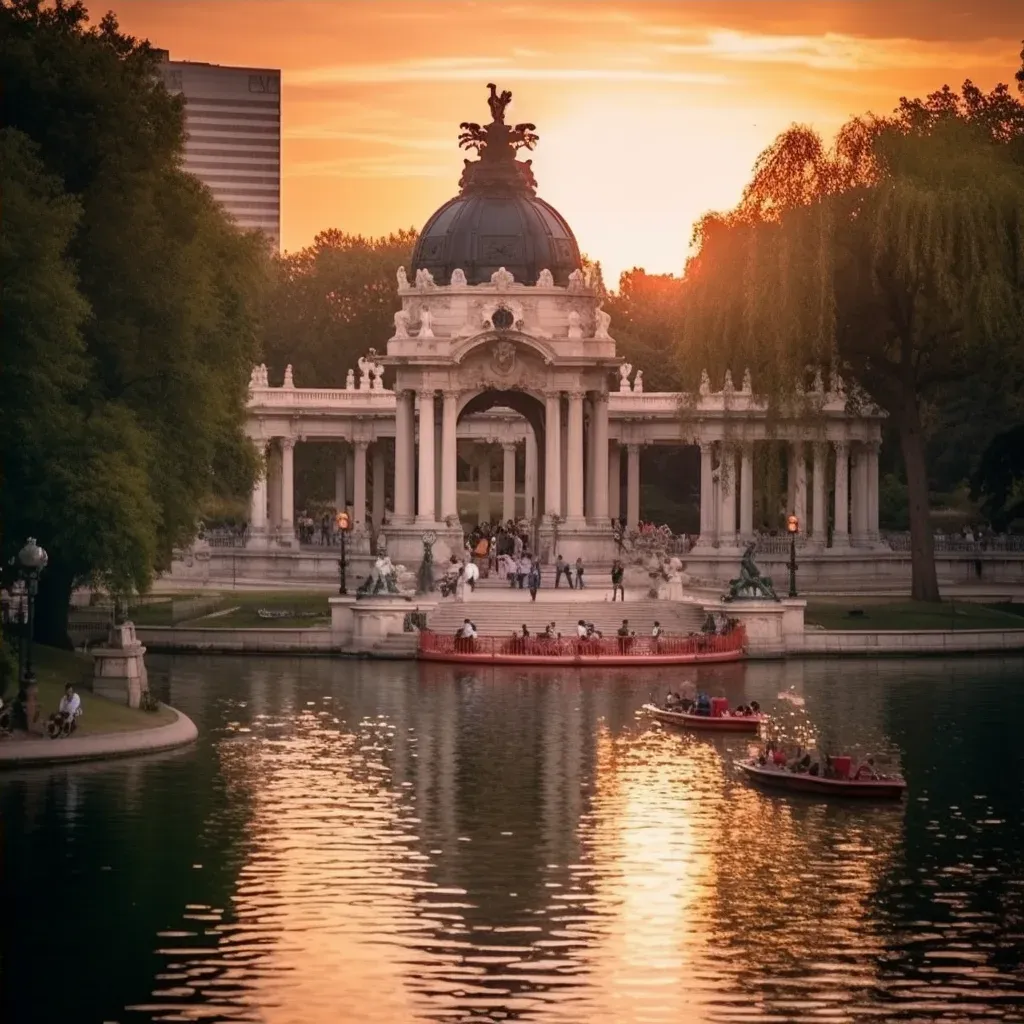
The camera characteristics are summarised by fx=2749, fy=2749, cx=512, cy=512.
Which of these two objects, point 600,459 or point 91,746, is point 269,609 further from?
point 91,746

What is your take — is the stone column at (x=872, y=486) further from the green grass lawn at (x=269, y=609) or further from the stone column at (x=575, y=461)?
the green grass lawn at (x=269, y=609)

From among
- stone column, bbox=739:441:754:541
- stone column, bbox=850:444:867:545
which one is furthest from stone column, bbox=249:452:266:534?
stone column, bbox=850:444:867:545

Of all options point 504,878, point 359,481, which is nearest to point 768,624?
point 359,481

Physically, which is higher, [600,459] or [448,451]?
[448,451]

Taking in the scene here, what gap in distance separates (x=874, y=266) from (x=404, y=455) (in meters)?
22.0

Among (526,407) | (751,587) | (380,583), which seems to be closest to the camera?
(380,583)

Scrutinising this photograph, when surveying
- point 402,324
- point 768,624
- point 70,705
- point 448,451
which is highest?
point 402,324

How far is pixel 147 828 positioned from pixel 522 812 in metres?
6.53

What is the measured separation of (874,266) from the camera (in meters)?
79.1

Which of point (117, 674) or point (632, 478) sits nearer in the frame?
point (117, 674)

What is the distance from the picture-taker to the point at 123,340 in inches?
2426

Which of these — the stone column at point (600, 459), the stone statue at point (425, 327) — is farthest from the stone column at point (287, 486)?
the stone column at point (600, 459)

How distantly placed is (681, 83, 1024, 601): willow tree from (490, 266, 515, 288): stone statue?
409 inches

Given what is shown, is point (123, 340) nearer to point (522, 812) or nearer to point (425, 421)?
point (522, 812)
